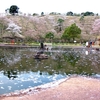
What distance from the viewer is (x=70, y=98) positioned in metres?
15.0

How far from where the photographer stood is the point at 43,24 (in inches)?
3780

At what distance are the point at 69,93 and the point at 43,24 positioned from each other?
266 ft

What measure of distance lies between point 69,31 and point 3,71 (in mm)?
47057

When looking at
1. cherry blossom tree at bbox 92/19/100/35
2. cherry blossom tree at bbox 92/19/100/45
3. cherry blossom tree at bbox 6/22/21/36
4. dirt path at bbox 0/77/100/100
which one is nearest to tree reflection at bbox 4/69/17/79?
dirt path at bbox 0/77/100/100

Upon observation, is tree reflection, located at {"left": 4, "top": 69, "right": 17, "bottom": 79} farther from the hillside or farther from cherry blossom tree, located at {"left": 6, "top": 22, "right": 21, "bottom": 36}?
the hillside

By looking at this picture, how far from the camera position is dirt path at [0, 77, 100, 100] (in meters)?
15.2

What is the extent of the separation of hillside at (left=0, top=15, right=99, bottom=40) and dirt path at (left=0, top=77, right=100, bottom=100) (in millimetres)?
65079

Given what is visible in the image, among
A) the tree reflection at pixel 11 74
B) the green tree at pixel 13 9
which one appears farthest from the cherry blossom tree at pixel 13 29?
the tree reflection at pixel 11 74

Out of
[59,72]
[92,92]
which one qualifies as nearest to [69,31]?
[59,72]

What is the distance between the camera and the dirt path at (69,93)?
599 inches

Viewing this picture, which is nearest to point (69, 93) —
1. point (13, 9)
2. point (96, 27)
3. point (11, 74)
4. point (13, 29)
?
point (11, 74)

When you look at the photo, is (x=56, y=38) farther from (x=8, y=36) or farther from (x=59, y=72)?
(x=59, y=72)

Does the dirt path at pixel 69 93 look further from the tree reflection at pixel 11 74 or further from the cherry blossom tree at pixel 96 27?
the cherry blossom tree at pixel 96 27

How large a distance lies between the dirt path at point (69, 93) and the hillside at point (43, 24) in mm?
65079
